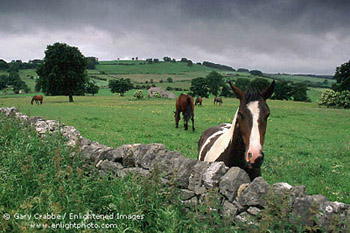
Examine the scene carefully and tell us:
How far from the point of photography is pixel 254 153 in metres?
3.60

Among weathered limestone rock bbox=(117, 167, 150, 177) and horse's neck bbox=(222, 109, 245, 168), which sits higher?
horse's neck bbox=(222, 109, 245, 168)

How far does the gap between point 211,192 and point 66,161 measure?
3.52 meters

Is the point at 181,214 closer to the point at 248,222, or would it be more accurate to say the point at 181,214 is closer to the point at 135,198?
the point at 135,198

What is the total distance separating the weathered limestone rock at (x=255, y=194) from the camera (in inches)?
124

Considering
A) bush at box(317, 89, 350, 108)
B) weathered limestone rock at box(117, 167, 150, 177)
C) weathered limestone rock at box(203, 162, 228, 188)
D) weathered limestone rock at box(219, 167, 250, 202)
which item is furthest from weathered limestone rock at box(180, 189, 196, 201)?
bush at box(317, 89, 350, 108)

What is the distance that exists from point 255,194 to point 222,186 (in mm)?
541

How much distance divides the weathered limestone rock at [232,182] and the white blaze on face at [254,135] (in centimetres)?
28

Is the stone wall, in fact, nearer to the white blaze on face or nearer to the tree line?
the white blaze on face

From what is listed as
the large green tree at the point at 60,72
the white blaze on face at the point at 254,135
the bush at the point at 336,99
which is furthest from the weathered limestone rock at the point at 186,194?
the bush at the point at 336,99

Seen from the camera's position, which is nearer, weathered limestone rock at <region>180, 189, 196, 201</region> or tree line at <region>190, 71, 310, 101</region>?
weathered limestone rock at <region>180, 189, 196, 201</region>

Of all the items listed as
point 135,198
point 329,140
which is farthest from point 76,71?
point 135,198

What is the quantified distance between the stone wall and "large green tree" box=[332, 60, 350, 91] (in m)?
56.5

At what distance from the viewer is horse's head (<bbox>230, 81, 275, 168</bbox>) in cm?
361

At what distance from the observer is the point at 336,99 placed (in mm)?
44750
